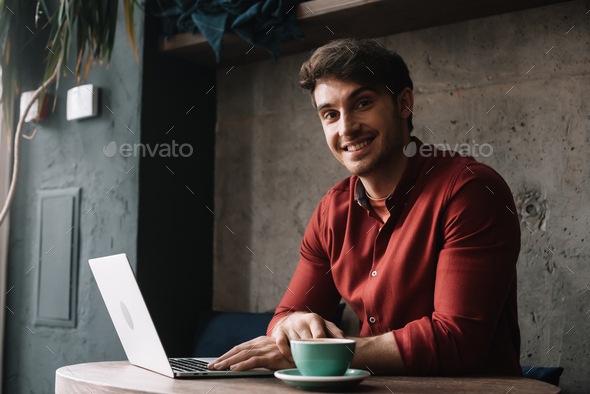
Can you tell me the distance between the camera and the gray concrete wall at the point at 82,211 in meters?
2.39

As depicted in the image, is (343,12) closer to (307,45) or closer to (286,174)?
(307,45)

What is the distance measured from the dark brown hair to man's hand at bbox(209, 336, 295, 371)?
0.78 meters

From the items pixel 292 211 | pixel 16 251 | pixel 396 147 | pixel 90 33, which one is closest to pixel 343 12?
pixel 396 147

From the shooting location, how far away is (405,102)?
167 cm

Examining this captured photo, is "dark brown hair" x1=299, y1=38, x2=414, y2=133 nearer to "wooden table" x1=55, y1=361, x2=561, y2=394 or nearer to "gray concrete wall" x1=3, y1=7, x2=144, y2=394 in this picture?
"wooden table" x1=55, y1=361, x2=561, y2=394

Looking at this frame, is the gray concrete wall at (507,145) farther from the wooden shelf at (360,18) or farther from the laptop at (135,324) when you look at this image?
the laptop at (135,324)

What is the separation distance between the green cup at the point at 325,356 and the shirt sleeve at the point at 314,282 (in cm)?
55

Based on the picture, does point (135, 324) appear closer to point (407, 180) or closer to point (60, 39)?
point (407, 180)

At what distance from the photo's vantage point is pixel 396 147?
161cm

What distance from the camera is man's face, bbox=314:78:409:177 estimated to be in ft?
5.03

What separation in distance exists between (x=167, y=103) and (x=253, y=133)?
0.43 m

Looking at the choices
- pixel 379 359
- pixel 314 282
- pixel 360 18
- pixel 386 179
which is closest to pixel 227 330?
pixel 314 282

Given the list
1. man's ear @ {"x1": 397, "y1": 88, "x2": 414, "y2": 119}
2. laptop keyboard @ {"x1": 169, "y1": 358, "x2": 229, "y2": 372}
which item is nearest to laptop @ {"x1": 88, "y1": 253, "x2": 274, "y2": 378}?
laptop keyboard @ {"x1": 169, "y1": 358, "x2": 229, "y2": 372}

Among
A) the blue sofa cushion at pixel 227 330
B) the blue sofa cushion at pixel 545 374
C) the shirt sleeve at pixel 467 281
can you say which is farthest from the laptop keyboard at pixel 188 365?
the blue sofa cushion at pixel 545 374
